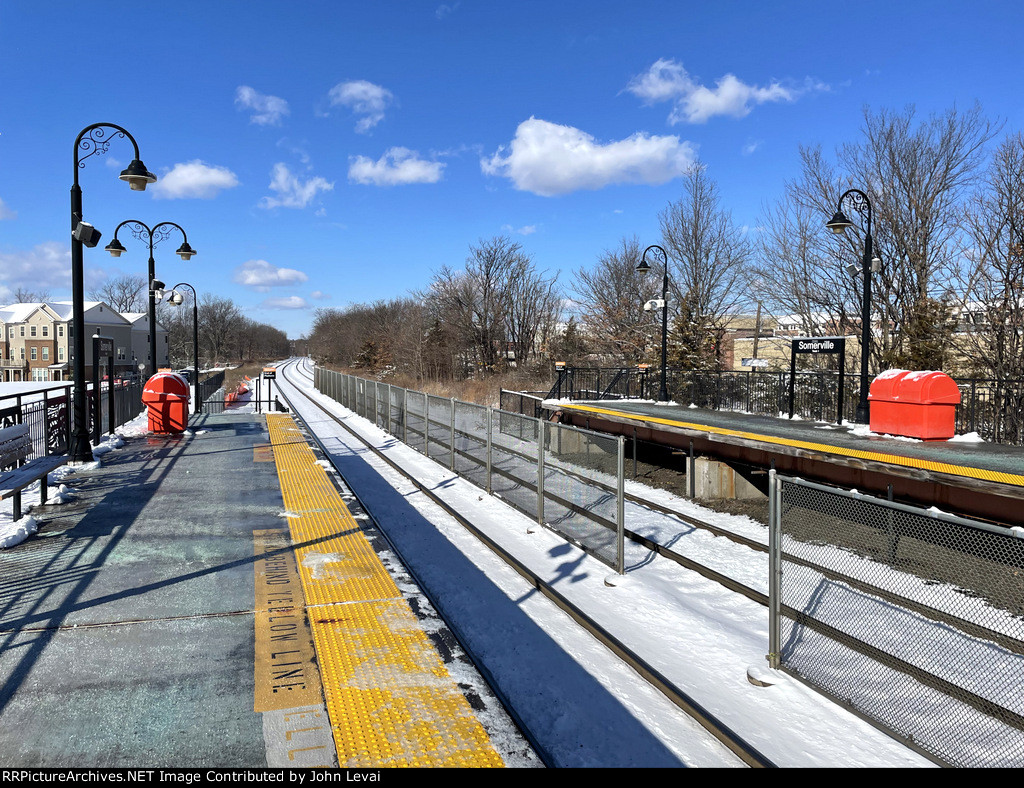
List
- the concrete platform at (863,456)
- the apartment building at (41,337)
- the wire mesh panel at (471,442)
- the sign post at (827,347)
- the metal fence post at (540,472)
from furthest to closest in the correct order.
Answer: the apartment building at (41,337)
the sign post at (827,347)
the wire mesh panel at (471,442)
the metal fence post at (540,472)
the concrete platform at (863,456)

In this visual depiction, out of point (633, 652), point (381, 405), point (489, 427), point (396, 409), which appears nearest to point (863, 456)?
point (633, 652)

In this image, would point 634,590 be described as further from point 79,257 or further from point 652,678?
point 79,257

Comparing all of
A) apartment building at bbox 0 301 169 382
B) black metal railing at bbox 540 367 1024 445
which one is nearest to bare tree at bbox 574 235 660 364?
black metal railing at bbox 540 367 1024 445

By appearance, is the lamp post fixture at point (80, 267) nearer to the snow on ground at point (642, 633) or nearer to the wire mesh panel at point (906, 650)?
the snow on ground at point (642, 633)

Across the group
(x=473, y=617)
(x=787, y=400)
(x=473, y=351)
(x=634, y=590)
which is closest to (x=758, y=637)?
(x=634, y=590)

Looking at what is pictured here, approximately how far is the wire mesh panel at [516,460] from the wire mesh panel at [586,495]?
0.40 metres

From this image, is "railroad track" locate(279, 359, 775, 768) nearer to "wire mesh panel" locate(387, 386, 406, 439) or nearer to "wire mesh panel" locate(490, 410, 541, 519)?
"wire mesh panel" locate(490, 410, 541, 519)

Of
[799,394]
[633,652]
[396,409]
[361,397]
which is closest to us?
[633,652]

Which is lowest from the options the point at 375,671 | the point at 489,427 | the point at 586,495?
the point at 375,671

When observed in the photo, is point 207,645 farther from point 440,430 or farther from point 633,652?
point 440,430

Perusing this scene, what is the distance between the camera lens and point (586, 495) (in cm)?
952

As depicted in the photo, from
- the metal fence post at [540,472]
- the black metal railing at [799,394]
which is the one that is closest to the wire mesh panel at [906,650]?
the metal fence post at [540,472]

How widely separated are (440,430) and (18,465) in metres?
8.66

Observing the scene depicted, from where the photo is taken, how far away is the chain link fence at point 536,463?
9031 millimetres
